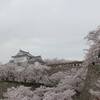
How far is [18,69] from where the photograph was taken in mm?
30875

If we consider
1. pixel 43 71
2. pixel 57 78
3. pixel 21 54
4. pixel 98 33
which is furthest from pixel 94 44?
pixel 21 54

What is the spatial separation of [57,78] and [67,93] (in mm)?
11263

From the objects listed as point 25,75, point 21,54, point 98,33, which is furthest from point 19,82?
point 21,54

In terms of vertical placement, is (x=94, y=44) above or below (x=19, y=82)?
above

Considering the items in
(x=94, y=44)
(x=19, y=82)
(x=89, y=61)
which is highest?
(x=94, y=44)

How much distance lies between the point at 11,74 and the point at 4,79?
103 cm

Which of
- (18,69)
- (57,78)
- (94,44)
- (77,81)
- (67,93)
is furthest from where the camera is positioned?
(18,69)

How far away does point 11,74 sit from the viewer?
31375mm

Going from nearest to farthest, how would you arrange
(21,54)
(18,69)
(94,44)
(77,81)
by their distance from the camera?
(94,44), (77,81), (18,69), (21,54)

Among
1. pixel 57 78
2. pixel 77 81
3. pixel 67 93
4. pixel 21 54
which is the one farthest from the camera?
pixel 21 54

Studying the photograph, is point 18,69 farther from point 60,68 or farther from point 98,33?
point 98,33

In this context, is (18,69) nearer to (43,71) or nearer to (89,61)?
(43,71)

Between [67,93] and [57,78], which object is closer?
[67,93]

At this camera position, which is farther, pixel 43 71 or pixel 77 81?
pixel 43 71
